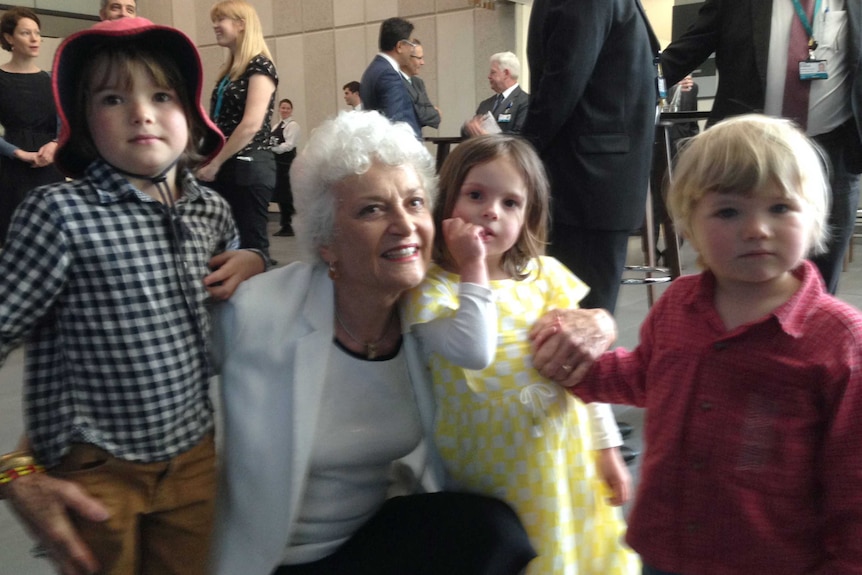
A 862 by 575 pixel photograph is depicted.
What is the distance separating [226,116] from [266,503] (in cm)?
234

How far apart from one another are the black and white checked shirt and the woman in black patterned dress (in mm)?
3125

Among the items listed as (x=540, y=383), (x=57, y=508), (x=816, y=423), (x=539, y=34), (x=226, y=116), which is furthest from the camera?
(x=226, y=116)

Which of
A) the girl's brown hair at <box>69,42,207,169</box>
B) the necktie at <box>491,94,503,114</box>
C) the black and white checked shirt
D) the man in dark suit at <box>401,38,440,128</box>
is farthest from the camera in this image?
the necktie at <box>491,94,503,114</box>

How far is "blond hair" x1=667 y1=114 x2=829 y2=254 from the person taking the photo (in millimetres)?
1207

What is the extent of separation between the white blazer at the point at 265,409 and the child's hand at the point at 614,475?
0.57 metres

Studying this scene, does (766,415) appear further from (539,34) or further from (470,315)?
(539,34)

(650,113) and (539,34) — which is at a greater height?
(539,34)

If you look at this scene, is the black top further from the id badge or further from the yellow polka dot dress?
the yellow polka dot dress

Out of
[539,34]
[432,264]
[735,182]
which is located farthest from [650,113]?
[735,182]

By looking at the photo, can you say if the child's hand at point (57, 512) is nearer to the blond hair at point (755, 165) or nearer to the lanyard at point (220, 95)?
the blond hair at point (755, 165)

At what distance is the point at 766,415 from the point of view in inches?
47.8

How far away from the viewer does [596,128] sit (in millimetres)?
2625

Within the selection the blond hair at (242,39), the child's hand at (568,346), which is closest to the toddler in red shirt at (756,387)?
the child's hand at (568,346)

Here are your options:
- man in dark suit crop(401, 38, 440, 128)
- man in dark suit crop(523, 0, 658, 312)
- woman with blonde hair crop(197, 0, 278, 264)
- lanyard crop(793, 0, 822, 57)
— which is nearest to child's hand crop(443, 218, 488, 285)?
man in dark suit crop(523, 0, 658, 312)
